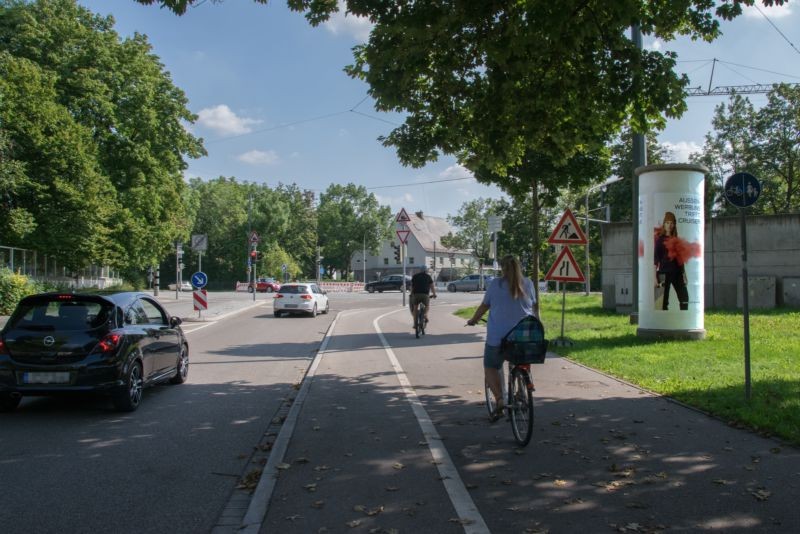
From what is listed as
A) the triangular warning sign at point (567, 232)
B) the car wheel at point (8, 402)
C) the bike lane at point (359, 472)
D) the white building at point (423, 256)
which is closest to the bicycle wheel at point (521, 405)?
the bike lane at point (359, 472)

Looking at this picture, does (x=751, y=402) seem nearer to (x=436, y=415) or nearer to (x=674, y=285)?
(x=436, y=415)

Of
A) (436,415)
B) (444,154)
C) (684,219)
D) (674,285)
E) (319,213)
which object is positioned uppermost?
(319,213)

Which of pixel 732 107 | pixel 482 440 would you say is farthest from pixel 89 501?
pixel 732 107

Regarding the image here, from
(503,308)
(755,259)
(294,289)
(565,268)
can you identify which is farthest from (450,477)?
(294,289)

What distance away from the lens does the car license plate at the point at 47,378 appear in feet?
22.7

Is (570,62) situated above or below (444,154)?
above

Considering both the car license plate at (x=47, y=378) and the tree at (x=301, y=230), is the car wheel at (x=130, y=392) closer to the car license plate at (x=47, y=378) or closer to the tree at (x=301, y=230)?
the car license plate at (x=47, y=378)

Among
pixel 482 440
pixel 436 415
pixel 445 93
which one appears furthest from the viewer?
pixel 445 93

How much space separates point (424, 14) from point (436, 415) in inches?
189

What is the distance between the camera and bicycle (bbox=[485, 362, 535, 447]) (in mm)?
5754

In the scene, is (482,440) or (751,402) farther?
(751,402)

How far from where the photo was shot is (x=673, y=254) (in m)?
13.0

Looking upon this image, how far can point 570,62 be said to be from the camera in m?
9.07

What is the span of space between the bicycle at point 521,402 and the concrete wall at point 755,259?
52.8 ft
